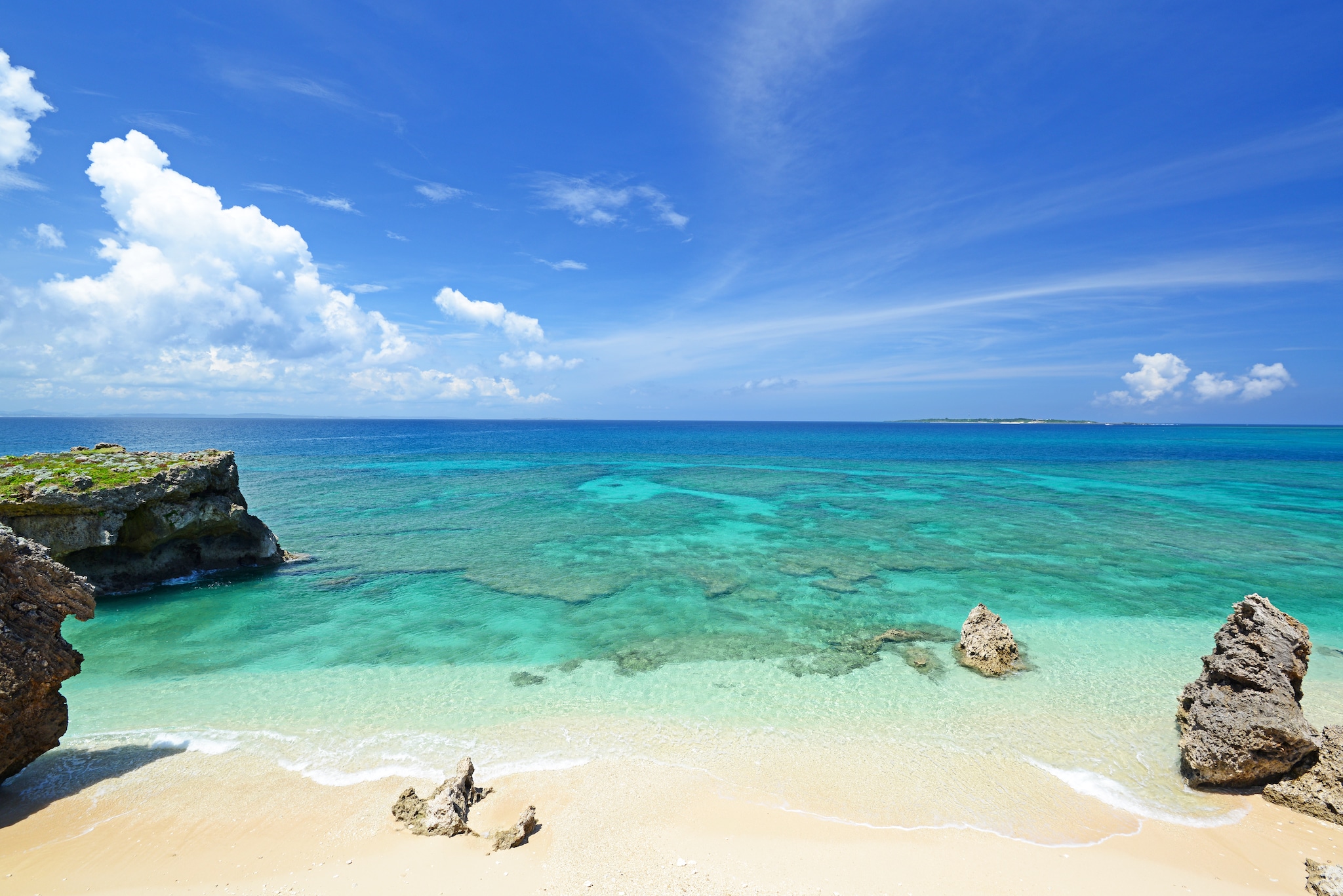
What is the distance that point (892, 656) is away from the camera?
1418cm

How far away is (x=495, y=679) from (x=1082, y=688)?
13947 millimetres

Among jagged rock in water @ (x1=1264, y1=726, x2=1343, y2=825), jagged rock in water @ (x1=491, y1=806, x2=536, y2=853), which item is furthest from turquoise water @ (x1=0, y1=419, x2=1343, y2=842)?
jagged rock in water @ (x1=491, y1=806, x2=536, y2=853)

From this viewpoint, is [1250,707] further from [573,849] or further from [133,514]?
[133,514]

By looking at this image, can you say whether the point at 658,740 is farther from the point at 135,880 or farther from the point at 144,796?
the point at 144,796

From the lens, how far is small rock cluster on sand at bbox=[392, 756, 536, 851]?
7672 mm

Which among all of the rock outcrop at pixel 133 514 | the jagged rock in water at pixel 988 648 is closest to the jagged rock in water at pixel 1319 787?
the jagged rock in water at pixel 988 648

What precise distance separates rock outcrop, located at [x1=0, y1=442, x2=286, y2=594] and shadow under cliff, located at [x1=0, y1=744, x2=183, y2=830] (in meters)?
10.5

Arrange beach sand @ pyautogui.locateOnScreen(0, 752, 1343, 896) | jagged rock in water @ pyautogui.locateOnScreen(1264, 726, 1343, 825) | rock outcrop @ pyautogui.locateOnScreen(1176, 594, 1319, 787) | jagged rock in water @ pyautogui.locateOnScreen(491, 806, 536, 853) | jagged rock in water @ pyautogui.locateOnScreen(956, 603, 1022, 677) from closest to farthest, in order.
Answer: beach sand @ pyautogui.locateOnScreen(0, 752, 1343, 896) → jagged rock in water @ pyautogui.locateOnScreen(491, 806, 536, 853) → jagged rock in water @ pyautogui.locateOnScreen(1264, 726, 1343, 825) → rock outcrop @ pyautogui.locateOnScreen(1176, 594, 1319, 787) → jagged rock in water @ pyautogui.locateOnScreen(956, 603, 1022, 677)

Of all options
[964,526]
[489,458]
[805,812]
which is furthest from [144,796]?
[489,458]

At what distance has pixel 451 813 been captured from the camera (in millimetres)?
7836

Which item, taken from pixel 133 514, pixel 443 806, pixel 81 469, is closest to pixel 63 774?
pixel 443 806

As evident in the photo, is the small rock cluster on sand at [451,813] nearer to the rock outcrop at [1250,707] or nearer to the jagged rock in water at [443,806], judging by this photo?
the jagged rock in water at [443,806]

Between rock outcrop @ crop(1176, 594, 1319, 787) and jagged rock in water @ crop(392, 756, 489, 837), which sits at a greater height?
rock outcrop @ crop(1176, 594, 1319, 787)

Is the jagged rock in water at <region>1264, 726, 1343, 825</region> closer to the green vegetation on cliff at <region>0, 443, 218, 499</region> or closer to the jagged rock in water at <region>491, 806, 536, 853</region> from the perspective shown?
the jagged rock in water at <region>491, 806, 536, 853</region>
